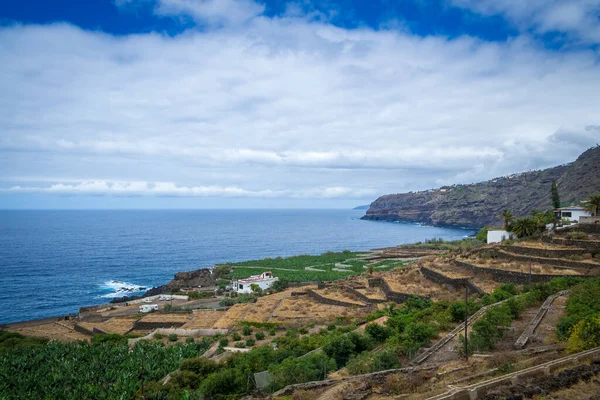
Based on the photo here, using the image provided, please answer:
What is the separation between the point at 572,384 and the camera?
8.87 m

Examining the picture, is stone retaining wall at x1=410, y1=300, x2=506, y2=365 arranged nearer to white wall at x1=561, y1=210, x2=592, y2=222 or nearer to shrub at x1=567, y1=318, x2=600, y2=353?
shrub at x1=567, y1=318, x2=600, y2=353

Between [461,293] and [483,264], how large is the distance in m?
4.27

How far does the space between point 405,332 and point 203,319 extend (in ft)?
62.3

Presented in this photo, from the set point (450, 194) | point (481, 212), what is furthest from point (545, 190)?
point (450, 194)

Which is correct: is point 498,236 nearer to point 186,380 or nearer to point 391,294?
point 391,294

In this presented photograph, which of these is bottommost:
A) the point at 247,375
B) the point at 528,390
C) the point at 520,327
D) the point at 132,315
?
the point at 132,315

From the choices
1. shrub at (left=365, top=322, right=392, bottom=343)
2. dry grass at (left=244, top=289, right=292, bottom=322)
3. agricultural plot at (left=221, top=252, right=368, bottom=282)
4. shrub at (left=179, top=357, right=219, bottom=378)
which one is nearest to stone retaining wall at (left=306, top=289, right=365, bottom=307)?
dry grass at (left=244, top=289, right=292, bottom=322)

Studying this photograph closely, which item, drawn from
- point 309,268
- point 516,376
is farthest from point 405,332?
point 309,268

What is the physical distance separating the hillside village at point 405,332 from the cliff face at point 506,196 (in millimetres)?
64238

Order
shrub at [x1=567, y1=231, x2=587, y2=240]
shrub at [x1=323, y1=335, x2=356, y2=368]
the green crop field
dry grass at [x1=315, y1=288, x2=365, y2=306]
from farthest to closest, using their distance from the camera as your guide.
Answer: the green crop field < dry grass at [x1=315, y1=288, x2=365, y2=306] < shrub at [x1=567, y1=231, x2=587, y2=240] < shrub at [x1=323, y1=335, x2=356, y2=368]

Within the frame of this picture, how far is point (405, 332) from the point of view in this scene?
1642 cm

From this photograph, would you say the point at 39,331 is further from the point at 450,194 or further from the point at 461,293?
the point at 450,194

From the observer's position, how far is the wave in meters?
53.0

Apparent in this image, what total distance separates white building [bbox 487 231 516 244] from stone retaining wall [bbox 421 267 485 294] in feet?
38.8
